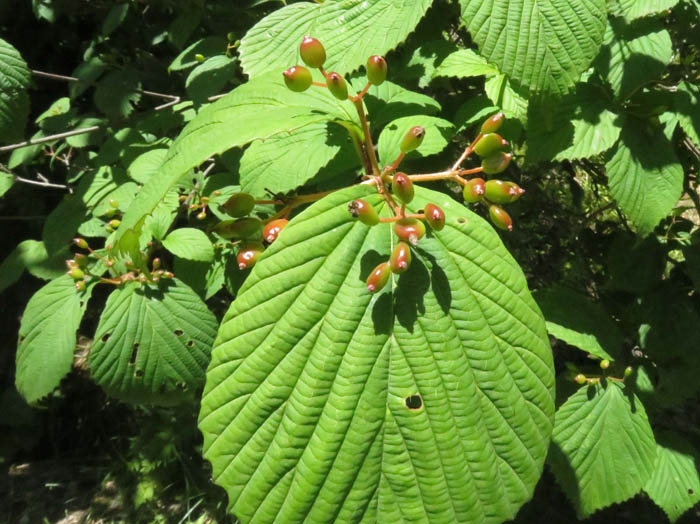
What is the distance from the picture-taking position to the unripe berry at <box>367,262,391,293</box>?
81 centimetres

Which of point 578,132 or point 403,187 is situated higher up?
point 403,187

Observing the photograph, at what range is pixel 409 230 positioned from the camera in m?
0.81

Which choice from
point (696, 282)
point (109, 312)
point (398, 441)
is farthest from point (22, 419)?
point (696, 282)

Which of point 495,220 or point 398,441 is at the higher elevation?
point 495,220

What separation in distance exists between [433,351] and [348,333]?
0.45 feet

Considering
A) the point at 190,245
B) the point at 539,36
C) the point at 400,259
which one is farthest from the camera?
the point at 190,245

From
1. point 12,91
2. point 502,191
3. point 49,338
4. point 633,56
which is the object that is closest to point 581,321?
point 633,56

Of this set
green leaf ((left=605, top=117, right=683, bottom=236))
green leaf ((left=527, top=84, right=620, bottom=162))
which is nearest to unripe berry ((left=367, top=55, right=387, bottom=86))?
green leaf ((left=527, top=84, right=620, bottom=162))

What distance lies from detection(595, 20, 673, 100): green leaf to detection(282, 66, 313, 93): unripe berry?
935mm

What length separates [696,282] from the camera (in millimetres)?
1733

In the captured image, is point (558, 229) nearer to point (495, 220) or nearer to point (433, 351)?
point (495, 220)

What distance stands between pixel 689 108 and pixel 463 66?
65cm

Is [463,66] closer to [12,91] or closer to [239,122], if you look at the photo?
[239,122]

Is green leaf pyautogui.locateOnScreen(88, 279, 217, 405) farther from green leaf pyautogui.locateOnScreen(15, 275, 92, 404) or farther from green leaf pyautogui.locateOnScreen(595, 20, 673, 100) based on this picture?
green leaf pyautogui.locateOnScreen(595, 20, 673, 100)
